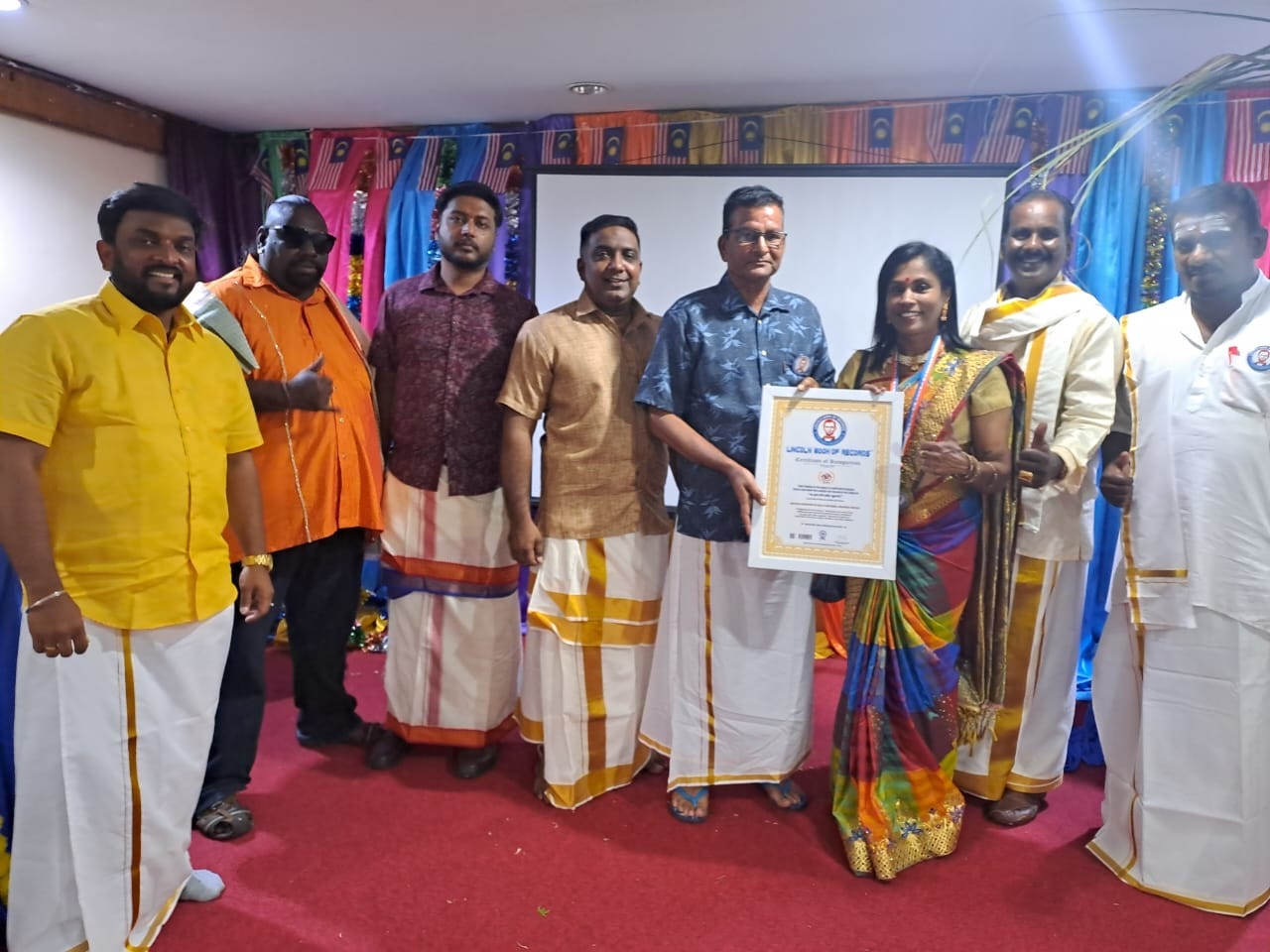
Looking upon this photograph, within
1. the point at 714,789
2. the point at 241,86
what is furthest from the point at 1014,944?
the point at 241,86

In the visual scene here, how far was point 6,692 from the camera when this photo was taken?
1835 mm

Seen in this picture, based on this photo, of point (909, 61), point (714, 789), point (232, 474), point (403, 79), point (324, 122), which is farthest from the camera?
point (324, 122)

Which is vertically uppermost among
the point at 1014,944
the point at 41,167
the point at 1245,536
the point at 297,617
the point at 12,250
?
the point at 41,167

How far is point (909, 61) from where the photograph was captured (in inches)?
132

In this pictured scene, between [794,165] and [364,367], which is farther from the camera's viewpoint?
[794,165]

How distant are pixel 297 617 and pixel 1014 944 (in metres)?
2.14

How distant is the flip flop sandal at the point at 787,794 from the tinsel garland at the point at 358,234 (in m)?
3.23

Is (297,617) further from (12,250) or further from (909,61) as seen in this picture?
(909,61)

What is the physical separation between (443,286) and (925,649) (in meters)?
1.68

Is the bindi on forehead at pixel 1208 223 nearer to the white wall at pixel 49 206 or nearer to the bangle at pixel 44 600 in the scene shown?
the bangle at pixel 44 600

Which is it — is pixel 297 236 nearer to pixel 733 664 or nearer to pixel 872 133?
pixel 733 664

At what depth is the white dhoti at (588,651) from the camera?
2.45 metres

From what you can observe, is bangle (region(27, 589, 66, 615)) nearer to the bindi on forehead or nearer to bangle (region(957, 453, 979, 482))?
bangle (region(957, 453, 979, 482))

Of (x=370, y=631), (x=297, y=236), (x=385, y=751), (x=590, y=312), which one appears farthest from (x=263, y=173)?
Result: (x=385, y=751)
